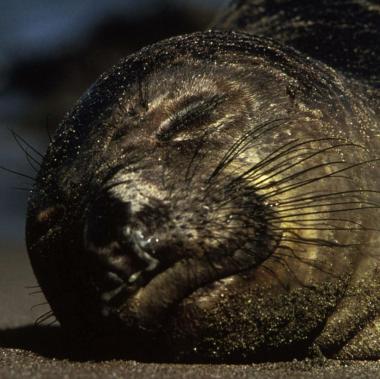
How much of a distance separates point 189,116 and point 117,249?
61cm

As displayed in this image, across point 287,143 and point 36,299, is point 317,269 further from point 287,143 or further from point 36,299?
point 36,299

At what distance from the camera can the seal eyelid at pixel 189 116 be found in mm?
3262

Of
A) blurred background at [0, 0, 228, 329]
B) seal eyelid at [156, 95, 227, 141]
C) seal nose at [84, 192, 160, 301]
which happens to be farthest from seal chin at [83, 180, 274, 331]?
blurred background at [0, 0, 228, 329]

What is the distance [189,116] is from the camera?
10.8 feet

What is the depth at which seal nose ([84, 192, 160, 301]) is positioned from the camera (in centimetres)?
293

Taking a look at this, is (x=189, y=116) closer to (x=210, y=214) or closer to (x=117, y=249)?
(x=210, y=214)

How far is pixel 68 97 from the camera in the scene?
44.0ft

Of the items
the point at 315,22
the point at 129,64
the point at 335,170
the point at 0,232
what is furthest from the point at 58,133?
the point at 0,232

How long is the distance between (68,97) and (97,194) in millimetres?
10463

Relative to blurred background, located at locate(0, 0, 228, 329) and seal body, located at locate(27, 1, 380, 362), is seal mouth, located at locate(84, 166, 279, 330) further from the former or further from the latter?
blurred background, located at locate(0, 0, 228, 329)

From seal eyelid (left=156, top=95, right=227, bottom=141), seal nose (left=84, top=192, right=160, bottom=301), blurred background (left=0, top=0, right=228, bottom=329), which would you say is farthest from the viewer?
blurred background (left=0, top=0, right=228, bottom=329)

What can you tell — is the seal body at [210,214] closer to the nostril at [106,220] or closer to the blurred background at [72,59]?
the nostril at [106,220]

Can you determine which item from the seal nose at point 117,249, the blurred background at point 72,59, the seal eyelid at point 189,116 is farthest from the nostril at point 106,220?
the blurred background at point 72,59

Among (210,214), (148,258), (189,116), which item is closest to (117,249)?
(148,258)
